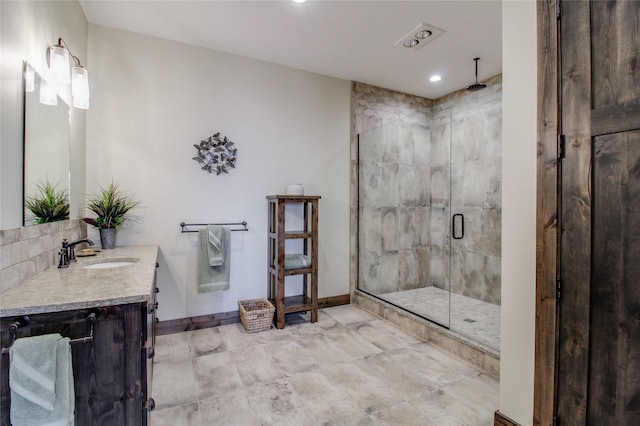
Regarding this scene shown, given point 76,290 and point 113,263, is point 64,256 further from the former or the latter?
point 76,290

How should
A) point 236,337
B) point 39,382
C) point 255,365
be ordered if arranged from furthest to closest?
point 236,337, point 255,365, point 39,382

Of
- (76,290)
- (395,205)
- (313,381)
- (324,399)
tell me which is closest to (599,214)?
(324,399)

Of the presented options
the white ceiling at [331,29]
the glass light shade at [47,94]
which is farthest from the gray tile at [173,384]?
the white ceiling at [331,29]

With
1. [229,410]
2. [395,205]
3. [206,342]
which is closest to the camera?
[229,410]

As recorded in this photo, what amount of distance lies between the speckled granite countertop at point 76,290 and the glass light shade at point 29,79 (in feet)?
3.14

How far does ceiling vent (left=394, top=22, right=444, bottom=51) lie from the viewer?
110 inches

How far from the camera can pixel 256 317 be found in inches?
122

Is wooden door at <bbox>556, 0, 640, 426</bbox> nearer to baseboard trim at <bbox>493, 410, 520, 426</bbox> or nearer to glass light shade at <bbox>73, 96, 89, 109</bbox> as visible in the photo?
baseboard trim at <bbox>493, 410, 520, 426</bbox>

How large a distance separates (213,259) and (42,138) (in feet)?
5.44

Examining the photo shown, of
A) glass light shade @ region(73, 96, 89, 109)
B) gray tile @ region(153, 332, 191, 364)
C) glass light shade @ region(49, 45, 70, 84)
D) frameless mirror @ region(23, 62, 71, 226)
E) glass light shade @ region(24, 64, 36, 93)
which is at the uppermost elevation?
glass light shade @ region(49, 45, 70, 84)

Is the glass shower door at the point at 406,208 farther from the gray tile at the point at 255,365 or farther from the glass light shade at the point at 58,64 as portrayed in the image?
the glass light shade at the point at 58,64

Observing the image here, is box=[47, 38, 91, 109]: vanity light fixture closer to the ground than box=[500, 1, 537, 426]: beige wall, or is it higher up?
higher up

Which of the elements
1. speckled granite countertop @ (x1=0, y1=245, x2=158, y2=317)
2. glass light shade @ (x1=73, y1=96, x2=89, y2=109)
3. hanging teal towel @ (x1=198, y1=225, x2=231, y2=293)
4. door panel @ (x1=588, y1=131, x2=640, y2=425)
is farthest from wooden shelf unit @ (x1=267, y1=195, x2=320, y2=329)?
door panel @ (x1=588, y1=131, x2=640, y2=425)

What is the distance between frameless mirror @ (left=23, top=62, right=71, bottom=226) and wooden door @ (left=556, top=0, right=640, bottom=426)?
2.63 m
